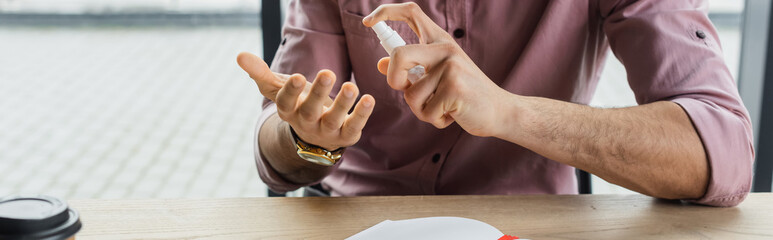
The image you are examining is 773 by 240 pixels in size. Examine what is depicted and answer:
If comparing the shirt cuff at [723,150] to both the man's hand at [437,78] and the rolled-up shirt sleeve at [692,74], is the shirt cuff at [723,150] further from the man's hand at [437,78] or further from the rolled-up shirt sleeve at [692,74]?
the man's hand at [437,78]

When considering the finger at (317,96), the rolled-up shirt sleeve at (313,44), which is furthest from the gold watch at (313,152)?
the rolled-up shirt sleeve at (313,44)

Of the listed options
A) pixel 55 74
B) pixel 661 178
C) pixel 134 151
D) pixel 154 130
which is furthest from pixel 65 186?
pixel 661 178

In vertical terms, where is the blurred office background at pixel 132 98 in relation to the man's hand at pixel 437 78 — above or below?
below

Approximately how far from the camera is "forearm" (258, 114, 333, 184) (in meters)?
1.17

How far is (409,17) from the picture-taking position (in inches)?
37.7

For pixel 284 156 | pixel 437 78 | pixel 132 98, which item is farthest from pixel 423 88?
pixel 132 98

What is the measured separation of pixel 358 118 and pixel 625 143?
46cm

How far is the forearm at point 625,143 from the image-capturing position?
1062mm

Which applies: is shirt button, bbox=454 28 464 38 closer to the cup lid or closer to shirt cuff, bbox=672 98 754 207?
shirt cuff, bbox=672 98 754 207

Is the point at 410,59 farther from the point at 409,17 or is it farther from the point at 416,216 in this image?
the point at 416,216

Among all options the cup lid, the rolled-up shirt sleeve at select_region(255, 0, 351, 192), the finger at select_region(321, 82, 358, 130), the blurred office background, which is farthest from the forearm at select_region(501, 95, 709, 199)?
the blurred office background

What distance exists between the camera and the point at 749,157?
44.0 inches

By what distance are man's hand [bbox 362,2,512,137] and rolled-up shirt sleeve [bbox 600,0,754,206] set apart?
39 cm

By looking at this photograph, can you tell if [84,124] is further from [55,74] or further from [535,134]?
[535,134]
